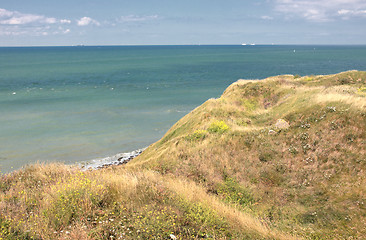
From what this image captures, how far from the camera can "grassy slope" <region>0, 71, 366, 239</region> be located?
717 centimetres

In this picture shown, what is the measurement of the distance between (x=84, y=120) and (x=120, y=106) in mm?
11993

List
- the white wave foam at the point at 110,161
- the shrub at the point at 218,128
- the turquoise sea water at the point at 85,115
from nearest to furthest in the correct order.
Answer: the shrub at the point at 218,128
the white wave foam at the point at 110,161
the turquoise sea water at the point at 85,115

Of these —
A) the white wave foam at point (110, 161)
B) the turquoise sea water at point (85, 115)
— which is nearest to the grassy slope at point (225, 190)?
the white wave foam at point (110, 161)

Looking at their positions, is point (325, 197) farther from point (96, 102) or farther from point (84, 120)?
Answer: point (96, 102)

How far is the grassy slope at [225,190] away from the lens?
23.5 ft

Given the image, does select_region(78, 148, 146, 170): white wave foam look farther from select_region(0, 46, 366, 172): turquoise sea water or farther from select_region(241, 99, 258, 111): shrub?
select_region(241, 99, 258, 111): shrub

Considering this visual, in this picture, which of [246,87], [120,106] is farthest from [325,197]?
[120,106]

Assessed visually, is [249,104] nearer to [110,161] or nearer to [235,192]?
[110,161]

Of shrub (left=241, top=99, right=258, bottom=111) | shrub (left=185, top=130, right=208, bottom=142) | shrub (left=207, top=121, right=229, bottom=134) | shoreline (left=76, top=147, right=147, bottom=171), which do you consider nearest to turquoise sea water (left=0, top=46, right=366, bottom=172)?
shoreline (left=76, top=147, right=147, bottom=171)

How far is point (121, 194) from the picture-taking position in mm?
8719

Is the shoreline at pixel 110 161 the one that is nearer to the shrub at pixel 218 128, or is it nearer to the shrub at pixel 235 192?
the shrub at pixel 218 128

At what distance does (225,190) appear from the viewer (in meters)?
12.1

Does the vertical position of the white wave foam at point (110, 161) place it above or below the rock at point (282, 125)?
below

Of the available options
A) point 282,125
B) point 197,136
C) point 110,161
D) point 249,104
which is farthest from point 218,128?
point 110,161
